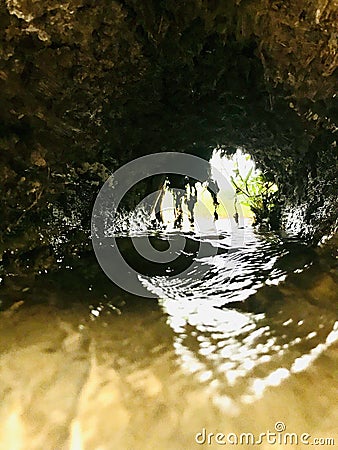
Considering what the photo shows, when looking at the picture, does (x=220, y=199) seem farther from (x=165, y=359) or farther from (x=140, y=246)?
(x=165, y=359)

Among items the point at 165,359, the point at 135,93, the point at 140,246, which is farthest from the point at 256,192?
the point at 165,359

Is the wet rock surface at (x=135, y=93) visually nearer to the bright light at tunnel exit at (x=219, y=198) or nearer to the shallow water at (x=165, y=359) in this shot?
the shallow water at (x=165, y=359)

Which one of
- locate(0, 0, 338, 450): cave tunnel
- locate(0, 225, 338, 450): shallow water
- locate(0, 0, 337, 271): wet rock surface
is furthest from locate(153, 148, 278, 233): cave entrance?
locate(0, 225, 338, 450): shallow water

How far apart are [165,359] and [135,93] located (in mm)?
1494

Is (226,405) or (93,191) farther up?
(93,191)

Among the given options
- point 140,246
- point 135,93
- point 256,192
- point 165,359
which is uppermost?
point 135,93

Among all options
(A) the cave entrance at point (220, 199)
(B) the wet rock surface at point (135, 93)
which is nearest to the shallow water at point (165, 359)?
(B) the wet rock surface at point (135, 93)

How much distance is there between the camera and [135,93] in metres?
2.25

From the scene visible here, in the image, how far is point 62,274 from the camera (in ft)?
7.15

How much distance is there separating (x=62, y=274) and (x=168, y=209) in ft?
8.29

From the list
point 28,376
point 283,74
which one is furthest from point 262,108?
point 28,376

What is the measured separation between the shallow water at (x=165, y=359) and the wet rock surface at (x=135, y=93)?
0.47m

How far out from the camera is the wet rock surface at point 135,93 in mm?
1733

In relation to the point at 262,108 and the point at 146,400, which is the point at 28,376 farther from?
the point at 262,108
